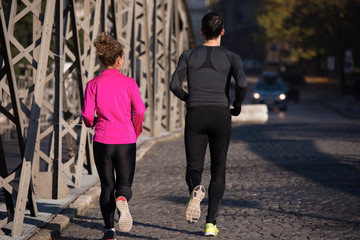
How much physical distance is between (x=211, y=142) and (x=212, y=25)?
0.96m

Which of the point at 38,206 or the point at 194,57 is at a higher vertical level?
the point at 194,57

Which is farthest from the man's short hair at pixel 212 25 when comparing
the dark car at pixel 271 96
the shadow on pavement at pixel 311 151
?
the dark car at pixel 271 96

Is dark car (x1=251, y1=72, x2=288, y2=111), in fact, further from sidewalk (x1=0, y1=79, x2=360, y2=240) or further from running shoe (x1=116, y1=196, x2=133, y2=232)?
running shoe (x1=116, y1=196, x2=133, y2=232)

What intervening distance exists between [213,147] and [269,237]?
913 mm

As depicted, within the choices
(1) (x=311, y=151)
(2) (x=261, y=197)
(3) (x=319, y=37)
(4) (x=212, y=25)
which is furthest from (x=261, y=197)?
(3) (x=319, y=37)

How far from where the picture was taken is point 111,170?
5.90m

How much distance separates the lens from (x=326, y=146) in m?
15.7

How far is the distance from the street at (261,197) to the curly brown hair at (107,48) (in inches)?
62.7

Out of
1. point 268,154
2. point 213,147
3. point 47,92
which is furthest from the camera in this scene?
point 47,92

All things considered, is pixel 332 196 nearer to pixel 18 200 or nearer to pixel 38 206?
pixel 38 206

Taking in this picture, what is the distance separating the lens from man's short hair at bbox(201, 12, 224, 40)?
607 cm

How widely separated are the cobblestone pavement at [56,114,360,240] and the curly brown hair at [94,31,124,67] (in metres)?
1.60

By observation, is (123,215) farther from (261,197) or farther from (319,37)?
(319,37)

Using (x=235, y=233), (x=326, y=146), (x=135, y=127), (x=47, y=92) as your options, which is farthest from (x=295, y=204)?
(x=47, y=92)
